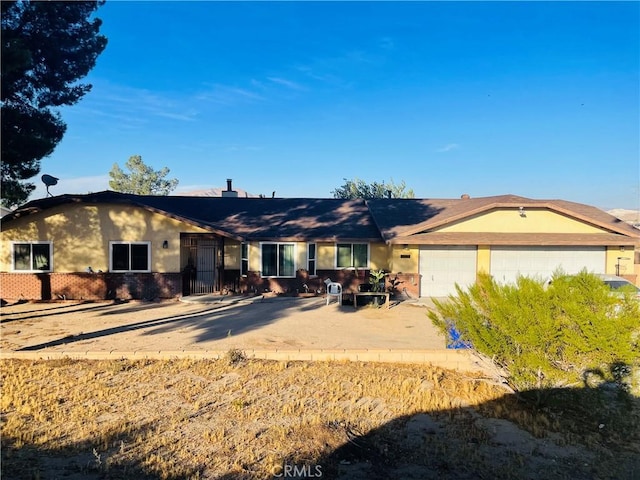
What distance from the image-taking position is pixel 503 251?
1734 centimetres

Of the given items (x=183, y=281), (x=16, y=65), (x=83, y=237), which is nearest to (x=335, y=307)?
(x=183, y=281)

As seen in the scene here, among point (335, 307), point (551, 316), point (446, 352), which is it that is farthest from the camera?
point (335, 307)

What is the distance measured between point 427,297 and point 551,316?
11.0m

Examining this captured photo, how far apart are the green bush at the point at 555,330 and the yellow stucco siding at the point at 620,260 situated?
43.7 ft

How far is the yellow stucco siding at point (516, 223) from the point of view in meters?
17.4

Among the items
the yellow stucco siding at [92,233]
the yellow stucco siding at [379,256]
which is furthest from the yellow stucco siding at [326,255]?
the yellow stucco siding at [92,233]

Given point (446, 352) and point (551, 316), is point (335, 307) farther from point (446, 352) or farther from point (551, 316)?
point (551, 316)

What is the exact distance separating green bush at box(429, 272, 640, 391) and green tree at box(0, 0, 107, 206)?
1225 centimetres

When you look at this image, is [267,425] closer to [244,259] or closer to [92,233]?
[244,259]

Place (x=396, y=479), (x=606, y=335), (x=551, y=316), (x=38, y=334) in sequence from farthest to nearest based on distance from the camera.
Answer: (x=38, y=334) < (x=551, y=316) < (x=606, y=335) < (x=396, y=479)

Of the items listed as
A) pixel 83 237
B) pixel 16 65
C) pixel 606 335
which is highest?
pixel 16 65

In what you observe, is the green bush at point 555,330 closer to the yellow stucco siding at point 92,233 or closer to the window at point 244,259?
the window at point 244,259

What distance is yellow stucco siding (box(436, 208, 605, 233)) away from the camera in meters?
17.4

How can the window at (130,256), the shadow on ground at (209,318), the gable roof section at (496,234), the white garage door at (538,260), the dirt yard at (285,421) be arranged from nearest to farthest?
1. the dirt yard at (285,421)
2. the shadow on ground at (209,318)
3. the window at (130,256)
4. the gable roof section at (496,234)
5. the white garage door at (538,260)
